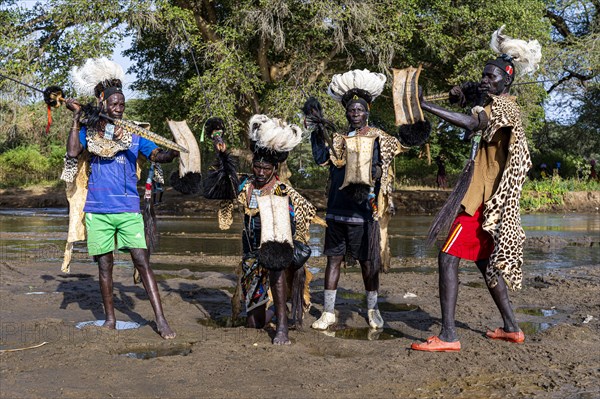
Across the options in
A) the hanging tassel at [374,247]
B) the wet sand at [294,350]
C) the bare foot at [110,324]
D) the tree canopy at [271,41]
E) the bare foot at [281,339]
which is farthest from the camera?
the tree canopy at [271,41]

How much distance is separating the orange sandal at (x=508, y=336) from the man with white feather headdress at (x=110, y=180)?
2605 mm

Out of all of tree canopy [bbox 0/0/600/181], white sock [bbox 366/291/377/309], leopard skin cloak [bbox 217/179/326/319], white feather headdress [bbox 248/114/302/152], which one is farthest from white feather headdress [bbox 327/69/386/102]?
tree canopy [bbox 0/0/600/181]

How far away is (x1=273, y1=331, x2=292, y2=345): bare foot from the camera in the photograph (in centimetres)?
610

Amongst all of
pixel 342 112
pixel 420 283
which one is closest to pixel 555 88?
pixel 342 112

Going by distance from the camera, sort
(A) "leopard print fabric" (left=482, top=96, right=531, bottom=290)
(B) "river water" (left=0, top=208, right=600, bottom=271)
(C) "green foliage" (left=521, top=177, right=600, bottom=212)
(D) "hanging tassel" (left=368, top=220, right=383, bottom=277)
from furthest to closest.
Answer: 1. (C) "green foliage" (left=521, top=177, right=600, bottom=212)
2. (B) "river water" (left=0, top=208, right=600, bottom=271)
3. (D) "hanging tassel" (left=368, top=220, right=383, bottom=277)
4. (A) "leopard print fabric" (left=482, top=96, right=531, bottom=290)

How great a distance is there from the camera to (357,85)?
281 inches

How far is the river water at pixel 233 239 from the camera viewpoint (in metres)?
12.3

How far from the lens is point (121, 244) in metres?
6.46

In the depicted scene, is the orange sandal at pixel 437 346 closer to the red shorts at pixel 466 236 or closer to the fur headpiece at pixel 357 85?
the red shorts at pixel 466 236

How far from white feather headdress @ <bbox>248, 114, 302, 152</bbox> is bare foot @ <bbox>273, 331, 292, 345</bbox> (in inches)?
57.5

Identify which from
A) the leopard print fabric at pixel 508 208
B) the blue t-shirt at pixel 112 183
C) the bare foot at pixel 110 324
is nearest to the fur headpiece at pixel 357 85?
the leopard print fabric at pixel 508 208

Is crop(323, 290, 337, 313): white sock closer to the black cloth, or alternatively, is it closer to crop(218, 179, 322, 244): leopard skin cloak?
the black cloth

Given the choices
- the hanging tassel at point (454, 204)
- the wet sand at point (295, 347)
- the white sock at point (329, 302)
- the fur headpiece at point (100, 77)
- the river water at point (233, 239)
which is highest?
the fur headpiece at point (100, 77)

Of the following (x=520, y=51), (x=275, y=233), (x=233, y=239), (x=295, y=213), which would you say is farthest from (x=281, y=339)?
(x=233, y=239)
